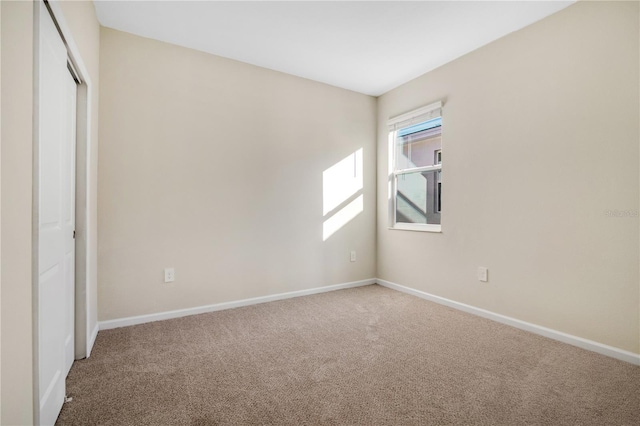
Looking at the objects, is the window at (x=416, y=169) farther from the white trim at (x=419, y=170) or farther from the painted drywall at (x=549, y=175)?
the painted drywall at (x=549, y=175)

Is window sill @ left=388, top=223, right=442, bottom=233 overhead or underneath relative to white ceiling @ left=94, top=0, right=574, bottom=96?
underneath

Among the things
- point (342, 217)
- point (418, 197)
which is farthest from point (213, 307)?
point (418, 197)

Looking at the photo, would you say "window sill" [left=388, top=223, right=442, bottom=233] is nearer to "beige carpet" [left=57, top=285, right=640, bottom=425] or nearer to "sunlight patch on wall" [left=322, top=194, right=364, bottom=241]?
"sunlight patch on wall" [left=322, top=194, right=364, bottom=241]

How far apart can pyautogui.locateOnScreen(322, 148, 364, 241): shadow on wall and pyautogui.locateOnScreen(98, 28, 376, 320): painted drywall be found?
31 mm

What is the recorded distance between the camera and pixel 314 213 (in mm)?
3721

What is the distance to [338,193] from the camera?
391 cm

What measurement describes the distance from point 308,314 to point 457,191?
1898mm

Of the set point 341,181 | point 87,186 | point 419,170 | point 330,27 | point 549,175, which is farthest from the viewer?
point 341,181

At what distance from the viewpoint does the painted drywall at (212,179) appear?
2680 millimetres

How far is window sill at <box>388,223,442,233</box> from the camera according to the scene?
3479mm

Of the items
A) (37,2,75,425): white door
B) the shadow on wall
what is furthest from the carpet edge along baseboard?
(37,2,75,425): white door

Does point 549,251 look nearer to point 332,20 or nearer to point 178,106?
point 332,20

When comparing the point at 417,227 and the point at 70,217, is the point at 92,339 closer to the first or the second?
the point at 70,217

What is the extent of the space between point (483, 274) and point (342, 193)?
1767 mm
